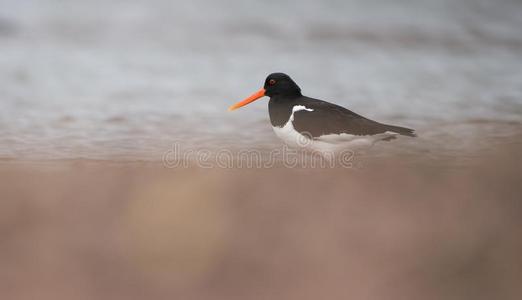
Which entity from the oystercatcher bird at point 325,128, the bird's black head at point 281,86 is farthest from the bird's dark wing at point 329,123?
the bird's black head at point 281,86

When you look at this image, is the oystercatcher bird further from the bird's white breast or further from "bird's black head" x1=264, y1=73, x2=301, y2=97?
"bird's black head" x1=264, y1=73, x2=301, y2=97

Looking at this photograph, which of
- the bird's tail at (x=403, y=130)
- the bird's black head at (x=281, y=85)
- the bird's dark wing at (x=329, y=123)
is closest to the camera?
the bird's tail at (x=403, y=130)

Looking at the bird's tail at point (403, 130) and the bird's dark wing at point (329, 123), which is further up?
the bird's dark wing at point (329, 123)

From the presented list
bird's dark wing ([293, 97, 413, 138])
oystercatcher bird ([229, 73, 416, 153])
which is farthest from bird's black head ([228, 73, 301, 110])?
bird's dark wing ([293, 97, 413, 138])

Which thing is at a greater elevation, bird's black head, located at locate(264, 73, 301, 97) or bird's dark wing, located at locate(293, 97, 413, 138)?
bird's black head, located at locate(264, 73, 301, 97)

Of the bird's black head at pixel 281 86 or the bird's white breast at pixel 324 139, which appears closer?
the bird's white breast at pixel 324 139

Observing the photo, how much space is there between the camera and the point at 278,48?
848 centimetres

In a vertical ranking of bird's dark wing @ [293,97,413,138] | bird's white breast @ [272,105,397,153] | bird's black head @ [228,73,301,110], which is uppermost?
bird's black head @ [228,73,301,110]

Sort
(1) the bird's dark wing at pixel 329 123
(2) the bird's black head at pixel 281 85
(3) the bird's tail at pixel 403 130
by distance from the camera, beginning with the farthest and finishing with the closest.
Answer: (2) the bird's black head at pixel 281 85
(1) the bird's dark wing at pixel 329 123
(3) the bird's tail at pixel 403 130

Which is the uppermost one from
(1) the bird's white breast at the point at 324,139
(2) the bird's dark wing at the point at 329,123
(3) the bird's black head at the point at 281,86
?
(3) the bird's black head at the point at 281,86

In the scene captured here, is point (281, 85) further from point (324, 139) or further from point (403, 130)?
point (403, 130)

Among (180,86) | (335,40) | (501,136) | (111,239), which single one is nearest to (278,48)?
(335,40)

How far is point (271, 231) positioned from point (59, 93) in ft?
11.1

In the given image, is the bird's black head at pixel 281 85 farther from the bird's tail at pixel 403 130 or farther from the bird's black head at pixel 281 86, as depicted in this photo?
the bird's tail at pixel 403 130
